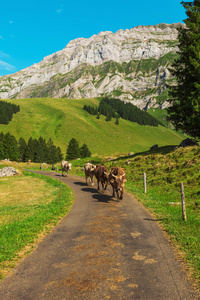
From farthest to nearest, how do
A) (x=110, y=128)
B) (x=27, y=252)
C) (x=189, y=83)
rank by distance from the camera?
(x=110, y=128), (x=189, y=83), (x=27, y=252)

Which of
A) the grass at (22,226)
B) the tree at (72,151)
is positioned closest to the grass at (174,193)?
the grass at (22,226)

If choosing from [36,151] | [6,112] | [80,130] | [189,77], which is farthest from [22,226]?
[6,112]

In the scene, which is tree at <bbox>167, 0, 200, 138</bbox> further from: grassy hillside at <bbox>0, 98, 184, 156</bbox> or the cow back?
grassy hillside at <bbox>0, 98, 184, 156</bbox>

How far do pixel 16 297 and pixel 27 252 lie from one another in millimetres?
3052

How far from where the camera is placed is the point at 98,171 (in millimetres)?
22484

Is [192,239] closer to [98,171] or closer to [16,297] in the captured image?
[16,297]

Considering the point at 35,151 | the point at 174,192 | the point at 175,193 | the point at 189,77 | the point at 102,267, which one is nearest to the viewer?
the point at 102,267

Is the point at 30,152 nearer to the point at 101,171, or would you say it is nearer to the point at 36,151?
the point at 36,151

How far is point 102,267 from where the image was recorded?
267 inches

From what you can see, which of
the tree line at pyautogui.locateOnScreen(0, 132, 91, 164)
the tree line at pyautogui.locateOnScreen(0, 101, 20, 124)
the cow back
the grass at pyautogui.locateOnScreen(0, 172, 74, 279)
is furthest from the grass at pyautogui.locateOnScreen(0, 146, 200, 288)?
the tree line at pyautogui.locateOnScreen(0, 101, 20, 124)

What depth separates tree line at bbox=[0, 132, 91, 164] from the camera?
290 ft

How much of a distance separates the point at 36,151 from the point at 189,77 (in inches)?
3313

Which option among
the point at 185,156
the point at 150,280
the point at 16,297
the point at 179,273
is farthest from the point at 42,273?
the point at 185,156

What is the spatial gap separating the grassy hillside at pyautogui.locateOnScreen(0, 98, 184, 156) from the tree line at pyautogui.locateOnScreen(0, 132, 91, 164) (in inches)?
642
